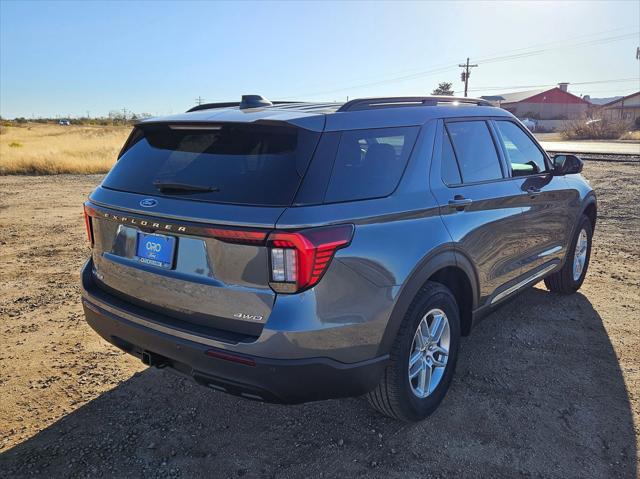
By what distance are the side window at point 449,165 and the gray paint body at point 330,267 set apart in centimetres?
6

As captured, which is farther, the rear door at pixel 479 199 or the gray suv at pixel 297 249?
the rear door at pixel 479 199

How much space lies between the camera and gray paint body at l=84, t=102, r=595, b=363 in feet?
7.23

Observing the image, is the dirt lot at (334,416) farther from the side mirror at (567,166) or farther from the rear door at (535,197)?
the side mirror at (567,166)

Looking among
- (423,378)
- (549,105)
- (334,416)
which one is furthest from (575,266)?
(549,105)

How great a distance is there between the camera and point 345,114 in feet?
8.36

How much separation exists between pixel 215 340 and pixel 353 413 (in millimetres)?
1198

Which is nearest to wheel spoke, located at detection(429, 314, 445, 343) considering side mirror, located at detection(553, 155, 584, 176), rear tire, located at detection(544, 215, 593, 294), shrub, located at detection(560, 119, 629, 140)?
side mirror, located at detection(553, 155, 584, 176)

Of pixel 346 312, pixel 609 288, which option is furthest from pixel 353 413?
pixel 609 288

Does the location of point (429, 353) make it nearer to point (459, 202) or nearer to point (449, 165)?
point (459, 202)

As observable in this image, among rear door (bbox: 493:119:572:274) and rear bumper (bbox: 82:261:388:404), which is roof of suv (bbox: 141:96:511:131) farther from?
rear bumper (bbox: 82:261:388:404)

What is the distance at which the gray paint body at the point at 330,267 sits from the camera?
7.23 feet

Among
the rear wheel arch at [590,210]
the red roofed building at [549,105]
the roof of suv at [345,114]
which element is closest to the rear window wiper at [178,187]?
the roof of suv at [345,114]

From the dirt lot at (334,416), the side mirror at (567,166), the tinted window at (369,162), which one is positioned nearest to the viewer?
the tinted window at (369,162)

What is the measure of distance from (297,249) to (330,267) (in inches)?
7.1
